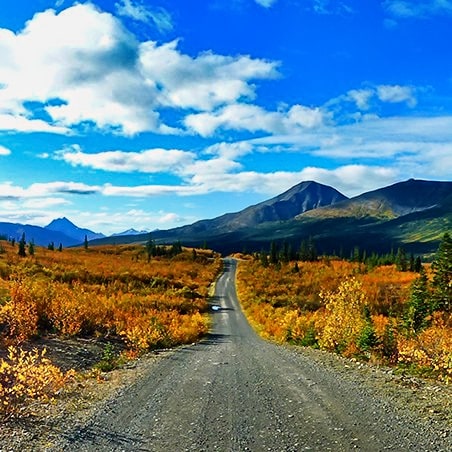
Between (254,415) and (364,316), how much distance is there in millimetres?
9960

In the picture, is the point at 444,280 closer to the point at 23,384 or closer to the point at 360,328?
the point at 360,328

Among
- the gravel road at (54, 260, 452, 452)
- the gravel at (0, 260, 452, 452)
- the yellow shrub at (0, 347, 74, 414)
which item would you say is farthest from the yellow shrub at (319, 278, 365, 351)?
the yellow shrub at (0, 347, 74, 414)

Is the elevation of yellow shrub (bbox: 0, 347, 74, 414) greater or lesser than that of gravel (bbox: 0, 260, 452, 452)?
greater

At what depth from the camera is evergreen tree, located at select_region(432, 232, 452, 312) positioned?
45.6 metres

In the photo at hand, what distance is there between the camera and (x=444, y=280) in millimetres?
47312

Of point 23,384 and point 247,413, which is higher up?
point 23,384

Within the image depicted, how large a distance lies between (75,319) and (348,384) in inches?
457

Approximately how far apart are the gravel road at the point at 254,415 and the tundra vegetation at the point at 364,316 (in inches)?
87.5

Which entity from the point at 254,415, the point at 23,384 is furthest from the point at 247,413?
the point at 23,384

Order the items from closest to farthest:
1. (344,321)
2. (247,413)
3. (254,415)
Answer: (254,415) → (247,413) → (344,321)

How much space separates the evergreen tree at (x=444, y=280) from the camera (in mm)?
45625

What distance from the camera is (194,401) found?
33.7ft

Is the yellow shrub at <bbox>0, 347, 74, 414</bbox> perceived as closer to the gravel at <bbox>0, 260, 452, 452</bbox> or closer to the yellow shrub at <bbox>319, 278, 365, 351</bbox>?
the gravel at <bbox>0, 260, 452, 452</bbox>

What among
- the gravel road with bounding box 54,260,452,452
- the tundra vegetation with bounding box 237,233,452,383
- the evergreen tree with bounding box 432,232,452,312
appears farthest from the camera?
the evergreen tree with bounding box 432,232,452,312
